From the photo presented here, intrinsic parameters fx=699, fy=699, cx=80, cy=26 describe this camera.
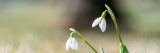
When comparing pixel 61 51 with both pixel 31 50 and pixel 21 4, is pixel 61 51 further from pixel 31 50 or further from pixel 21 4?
pixel 21 4

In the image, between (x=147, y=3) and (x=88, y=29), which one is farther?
(x=147, y=3)

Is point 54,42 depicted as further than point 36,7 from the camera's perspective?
No

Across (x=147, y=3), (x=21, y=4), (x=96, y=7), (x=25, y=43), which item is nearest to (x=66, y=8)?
(x=96, y=7)

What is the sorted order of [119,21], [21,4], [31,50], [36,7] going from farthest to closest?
[21,4] → [36,7] → [119,21] → [31,50]

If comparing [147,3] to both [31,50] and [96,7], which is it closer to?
[96,7]

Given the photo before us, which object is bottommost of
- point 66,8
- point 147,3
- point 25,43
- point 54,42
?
point 147,3

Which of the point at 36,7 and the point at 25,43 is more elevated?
the point at 25,43

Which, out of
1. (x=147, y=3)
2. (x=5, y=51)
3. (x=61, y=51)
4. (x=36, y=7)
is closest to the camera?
(x=5, y=51)

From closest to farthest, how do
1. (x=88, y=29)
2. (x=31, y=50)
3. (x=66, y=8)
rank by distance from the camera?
(x=31, y=50), (x=88, y=29), (x=66, y=8)

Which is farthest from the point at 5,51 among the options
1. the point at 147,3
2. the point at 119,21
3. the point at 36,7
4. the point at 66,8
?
the point at 36,7
